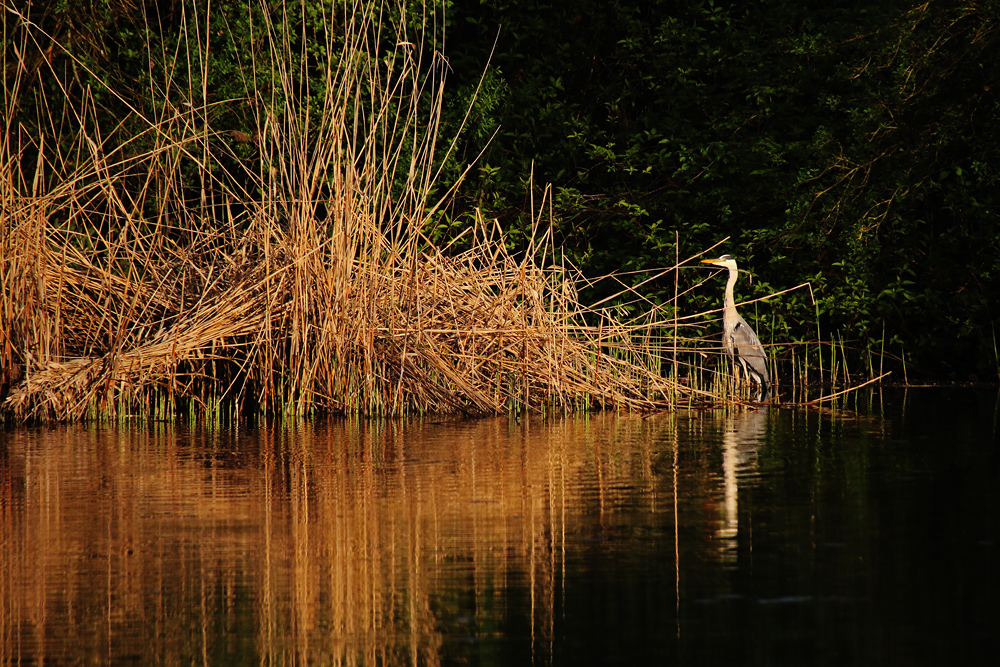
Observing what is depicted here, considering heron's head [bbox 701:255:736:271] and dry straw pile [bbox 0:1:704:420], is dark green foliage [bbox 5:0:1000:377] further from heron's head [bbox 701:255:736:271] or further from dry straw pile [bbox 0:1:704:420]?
dry straw pile [bbox 0:1:704:420]

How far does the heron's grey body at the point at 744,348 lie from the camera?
965 centimetres

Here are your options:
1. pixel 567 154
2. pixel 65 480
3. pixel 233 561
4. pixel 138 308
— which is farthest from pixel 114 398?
pixel 567 154

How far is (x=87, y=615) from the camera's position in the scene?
3.55 m

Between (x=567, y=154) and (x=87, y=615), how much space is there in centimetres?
923

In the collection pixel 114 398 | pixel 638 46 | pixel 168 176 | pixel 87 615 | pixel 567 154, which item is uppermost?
pixel 638 46

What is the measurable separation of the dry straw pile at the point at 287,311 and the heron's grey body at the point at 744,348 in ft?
2.89

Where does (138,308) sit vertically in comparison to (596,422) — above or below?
above

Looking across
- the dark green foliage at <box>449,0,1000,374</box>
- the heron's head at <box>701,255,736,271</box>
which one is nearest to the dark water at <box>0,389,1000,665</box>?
the heron's head at <box>701,255,736,271</box>

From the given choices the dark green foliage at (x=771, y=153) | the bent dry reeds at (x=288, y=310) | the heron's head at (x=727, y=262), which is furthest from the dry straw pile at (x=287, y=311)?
the dark green foliage at (x=771, y=153)

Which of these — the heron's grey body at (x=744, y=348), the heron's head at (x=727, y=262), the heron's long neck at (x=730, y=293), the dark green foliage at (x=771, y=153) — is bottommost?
the heron's grey body at (x=744, y=348)

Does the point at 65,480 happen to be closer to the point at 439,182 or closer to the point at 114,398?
the point at 114,398

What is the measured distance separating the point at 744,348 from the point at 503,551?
5.71 meters

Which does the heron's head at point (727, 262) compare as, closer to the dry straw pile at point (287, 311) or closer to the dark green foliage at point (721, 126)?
the dark green foliage at point (721, 126)

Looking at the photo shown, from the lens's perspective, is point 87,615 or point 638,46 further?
point 638,46
